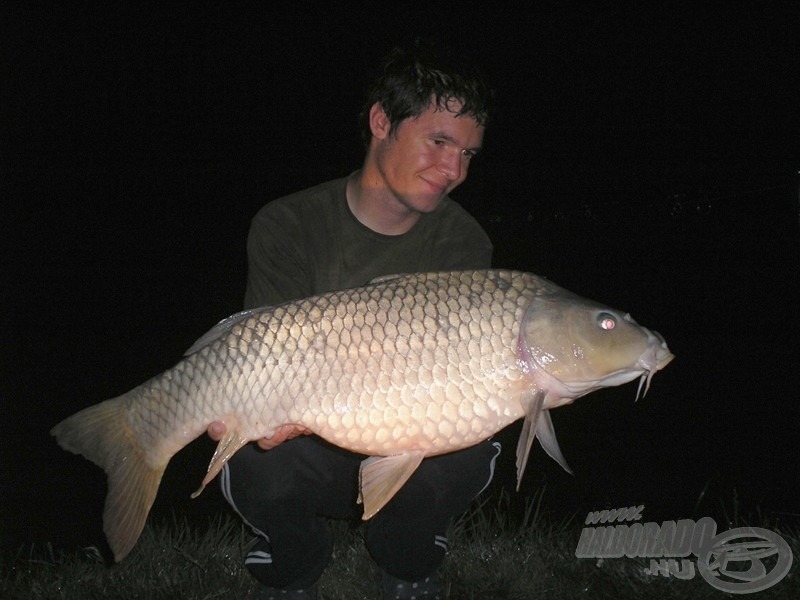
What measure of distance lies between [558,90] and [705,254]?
7584mm

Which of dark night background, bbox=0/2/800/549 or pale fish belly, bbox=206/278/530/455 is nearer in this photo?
pale fish belly, bbox=206/278/530/455

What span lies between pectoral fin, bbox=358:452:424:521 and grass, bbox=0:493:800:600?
0.51 metres

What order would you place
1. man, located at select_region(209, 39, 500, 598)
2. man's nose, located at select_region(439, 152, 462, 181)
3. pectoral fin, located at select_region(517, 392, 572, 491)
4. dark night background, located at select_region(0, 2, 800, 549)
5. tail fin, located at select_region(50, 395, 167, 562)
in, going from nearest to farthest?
pectoral fin, located at select_region(517, 392, 572, 491) < tail fin, located at select_region(50, 395, 167, 562) < man, located at select_region(209, 39, 500, 598) < man's nose, located at select_region(439, 152, 462, 181) < dark night background, located at select_region(0, 2, 800, 549)

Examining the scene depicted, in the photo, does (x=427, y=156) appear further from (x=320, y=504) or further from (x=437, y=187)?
(x=320, y=504)

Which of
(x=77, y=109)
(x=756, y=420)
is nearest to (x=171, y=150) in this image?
(x=77, y=109)

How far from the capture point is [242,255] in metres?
12.7

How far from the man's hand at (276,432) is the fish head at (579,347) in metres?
0.46

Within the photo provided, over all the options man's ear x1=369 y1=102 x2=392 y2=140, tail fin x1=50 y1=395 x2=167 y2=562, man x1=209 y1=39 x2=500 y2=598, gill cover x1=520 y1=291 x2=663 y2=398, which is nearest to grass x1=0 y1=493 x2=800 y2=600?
man x1=209 y1=39 x2=500 y2=598

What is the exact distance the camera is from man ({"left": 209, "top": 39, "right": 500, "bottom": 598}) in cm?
157

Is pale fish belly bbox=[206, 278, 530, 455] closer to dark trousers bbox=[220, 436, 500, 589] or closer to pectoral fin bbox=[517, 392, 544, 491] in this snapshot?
pectoral fin bbox=[517, 392, 544, 491]

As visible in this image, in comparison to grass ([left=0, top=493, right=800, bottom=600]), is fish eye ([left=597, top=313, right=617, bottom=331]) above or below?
above

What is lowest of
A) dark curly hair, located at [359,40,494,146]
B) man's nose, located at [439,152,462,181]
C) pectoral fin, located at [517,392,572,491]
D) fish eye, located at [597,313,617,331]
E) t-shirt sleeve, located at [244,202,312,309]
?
pectoral fin, located at [517,392,572,491]

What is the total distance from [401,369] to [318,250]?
1.82ft

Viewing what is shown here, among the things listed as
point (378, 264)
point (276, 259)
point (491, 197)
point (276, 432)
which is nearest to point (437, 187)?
point (378, 264)
